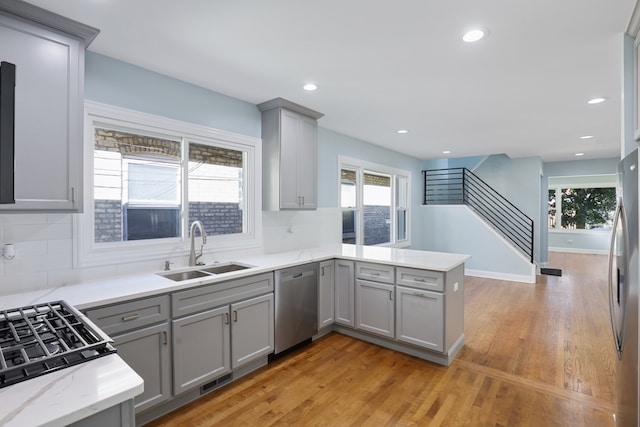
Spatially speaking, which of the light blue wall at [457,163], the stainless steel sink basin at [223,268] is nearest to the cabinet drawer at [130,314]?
the stainless steel sink basin at [223,268]

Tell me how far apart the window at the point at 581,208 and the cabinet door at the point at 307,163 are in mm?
9117

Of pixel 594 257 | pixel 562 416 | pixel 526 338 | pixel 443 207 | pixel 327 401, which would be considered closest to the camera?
pixel 562 416

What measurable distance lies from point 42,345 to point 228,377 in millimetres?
1687

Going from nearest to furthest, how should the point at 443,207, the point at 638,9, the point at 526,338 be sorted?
the point at 638,9, the point at 526,338, the point at 443,207

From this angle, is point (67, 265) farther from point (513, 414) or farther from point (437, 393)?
point (513, 414)

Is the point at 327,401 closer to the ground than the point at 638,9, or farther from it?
closer to the ground

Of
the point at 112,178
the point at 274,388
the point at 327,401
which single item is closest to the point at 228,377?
the point at 274,388

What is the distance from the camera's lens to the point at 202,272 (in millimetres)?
2822

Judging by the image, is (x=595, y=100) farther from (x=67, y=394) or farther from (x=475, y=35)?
(x=67, y=394)

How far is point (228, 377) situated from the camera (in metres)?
2.61

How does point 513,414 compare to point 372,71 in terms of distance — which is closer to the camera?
point 513,414

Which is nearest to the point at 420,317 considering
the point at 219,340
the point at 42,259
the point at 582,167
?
the point at 219,340

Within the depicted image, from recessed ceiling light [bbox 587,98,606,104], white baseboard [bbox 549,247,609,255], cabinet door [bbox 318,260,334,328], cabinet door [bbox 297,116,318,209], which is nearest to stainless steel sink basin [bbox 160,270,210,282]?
cabinet door [bbox 318,260,334,328]

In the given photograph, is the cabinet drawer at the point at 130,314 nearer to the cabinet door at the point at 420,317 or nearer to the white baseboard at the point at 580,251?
the cabinet door at the point at 420,317
